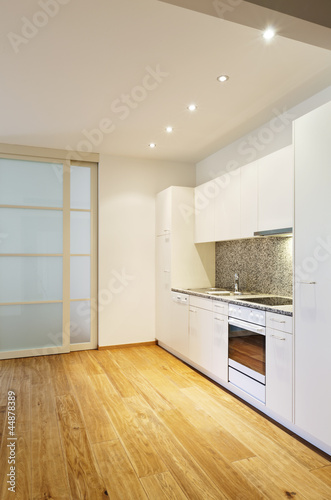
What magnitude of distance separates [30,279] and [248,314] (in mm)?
2905

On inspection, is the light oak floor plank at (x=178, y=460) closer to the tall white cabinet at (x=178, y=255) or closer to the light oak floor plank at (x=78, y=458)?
the light oak floor plank at (x=78, y=458)

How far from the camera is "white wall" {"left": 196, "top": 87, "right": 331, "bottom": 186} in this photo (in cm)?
308

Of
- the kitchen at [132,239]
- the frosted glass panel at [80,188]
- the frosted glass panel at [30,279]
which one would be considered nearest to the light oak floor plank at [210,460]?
the kitchen at [132,239]

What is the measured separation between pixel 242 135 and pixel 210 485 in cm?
339

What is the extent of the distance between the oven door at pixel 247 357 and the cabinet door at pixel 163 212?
1.85 meters

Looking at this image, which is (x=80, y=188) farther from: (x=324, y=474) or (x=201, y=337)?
(x=324, y=474)

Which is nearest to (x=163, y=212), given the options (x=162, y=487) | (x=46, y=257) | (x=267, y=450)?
(x=46, y=257)

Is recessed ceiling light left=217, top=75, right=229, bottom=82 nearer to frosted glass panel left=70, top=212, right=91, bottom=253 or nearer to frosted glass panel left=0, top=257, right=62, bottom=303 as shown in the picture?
frosted glass panel left=70, top=212, right=91, bottom=253

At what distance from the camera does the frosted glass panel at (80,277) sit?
15.3ft

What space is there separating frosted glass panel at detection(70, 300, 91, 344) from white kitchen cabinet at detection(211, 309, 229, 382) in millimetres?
2000

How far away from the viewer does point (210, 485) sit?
1896 mm

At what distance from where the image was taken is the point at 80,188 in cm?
477

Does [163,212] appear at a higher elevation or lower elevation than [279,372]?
higher

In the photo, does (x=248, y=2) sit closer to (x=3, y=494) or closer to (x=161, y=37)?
(x=161, y=37)
